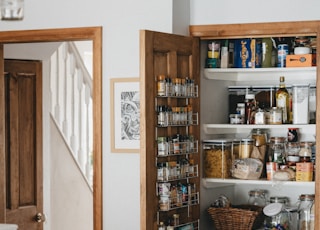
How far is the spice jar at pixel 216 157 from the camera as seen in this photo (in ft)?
15.0

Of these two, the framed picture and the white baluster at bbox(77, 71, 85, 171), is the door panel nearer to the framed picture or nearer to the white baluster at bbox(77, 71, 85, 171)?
the framed picture

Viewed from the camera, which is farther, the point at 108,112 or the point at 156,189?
the point at 108,112

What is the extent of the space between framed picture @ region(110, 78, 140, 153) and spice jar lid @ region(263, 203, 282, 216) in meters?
0.91

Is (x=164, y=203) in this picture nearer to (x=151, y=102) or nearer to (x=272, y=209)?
(x=151, y=102)

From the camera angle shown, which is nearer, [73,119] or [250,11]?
[250,11]

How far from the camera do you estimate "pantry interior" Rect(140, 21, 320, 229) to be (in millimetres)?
3924

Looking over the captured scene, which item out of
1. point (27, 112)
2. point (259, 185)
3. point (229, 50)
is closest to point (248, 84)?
point (229, 50)

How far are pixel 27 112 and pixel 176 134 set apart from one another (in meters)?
1.76

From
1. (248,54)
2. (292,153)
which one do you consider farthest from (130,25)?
(292,153)

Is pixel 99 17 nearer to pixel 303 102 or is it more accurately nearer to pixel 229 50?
pixel 229 50

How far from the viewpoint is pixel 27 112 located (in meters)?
5.56

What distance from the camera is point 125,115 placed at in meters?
4.39

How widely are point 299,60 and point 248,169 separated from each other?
0.79m

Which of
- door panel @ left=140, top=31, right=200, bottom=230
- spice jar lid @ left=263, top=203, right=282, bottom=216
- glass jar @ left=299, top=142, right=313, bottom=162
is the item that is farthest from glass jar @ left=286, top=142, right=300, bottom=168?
door panel @ left=140, top=31, right=200, bottom=230
